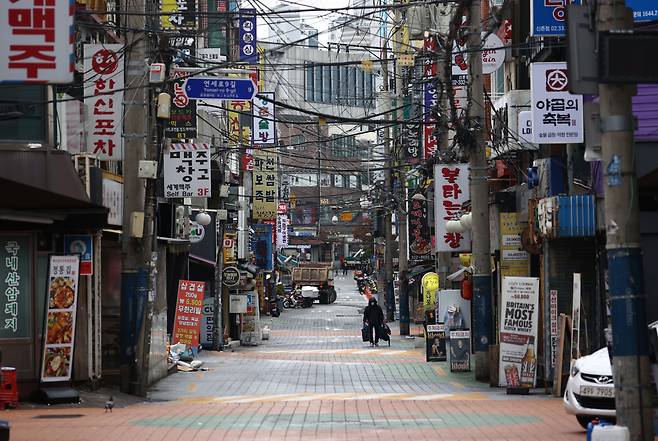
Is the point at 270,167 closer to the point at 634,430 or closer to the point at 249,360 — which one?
the point at 249,360

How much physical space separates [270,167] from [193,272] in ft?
51.1

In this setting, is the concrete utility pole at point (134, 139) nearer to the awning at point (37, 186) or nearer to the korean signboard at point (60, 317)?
the awning at point (37, 186)

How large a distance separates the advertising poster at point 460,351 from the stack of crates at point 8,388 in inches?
509

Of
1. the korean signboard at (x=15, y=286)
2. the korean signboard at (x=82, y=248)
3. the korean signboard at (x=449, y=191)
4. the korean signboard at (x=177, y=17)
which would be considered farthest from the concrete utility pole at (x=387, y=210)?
the korean signboard at (x=15, y=286)

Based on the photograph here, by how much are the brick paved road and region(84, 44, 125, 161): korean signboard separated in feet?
17.2

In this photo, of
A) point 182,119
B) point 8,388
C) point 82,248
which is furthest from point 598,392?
point 182,119

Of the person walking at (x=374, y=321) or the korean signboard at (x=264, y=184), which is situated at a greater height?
the korean signboard at (x=264, y=184)

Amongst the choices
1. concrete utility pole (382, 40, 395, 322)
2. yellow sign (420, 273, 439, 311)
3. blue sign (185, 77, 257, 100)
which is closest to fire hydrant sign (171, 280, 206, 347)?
blue sign (185, 77, 257, 100)

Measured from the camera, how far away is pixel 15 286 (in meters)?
21.5

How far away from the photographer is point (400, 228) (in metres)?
53.2

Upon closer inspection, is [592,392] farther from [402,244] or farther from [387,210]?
[387,210]

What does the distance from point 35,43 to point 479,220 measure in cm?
1372

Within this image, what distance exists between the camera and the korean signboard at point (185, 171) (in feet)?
93.2

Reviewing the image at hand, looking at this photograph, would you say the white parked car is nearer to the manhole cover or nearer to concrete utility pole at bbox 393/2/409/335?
the manhole cover
